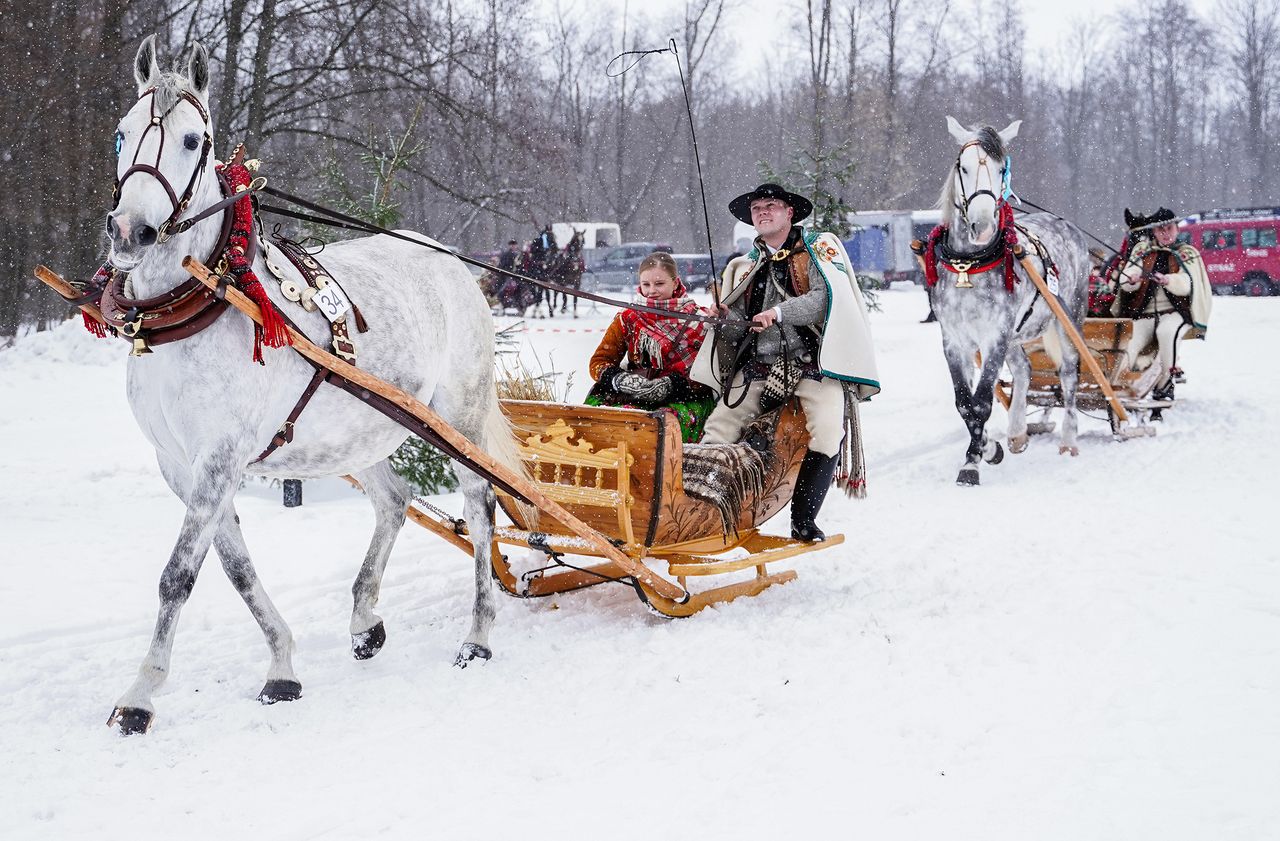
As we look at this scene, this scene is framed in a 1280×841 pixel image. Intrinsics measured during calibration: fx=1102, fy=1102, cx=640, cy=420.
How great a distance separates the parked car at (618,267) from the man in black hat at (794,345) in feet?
88.8

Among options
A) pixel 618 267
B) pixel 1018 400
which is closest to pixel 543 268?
pixel 618 267

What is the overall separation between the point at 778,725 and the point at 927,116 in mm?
50798

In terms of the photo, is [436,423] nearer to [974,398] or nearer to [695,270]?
[974,398]

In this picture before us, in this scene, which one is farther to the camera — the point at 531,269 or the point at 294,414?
the point at 531,269

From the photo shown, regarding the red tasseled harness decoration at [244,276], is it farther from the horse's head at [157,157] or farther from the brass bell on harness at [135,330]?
the brass bell on harness at [135,330]

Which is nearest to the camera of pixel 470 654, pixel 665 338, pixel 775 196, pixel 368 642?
pixel 470 654

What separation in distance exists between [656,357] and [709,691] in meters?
2.22

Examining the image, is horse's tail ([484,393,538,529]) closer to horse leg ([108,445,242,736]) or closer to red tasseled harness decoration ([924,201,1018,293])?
horse leg ([108,445,242,736])

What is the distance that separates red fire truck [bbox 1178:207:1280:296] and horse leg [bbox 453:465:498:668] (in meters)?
28.2

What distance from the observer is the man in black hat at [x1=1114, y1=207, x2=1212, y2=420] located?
10352mm

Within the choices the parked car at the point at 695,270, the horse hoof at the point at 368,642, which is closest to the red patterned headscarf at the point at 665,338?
the horse hoof at the point at 368,642

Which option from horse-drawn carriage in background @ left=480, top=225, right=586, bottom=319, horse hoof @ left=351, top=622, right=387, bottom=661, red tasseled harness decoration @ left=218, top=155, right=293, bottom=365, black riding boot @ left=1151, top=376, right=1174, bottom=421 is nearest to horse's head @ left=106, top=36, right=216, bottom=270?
red tasseled harness decoration @ left=218, top=155, right=293, bottom=365

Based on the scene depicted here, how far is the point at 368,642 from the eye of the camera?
4875mm

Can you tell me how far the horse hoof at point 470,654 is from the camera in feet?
15.5
